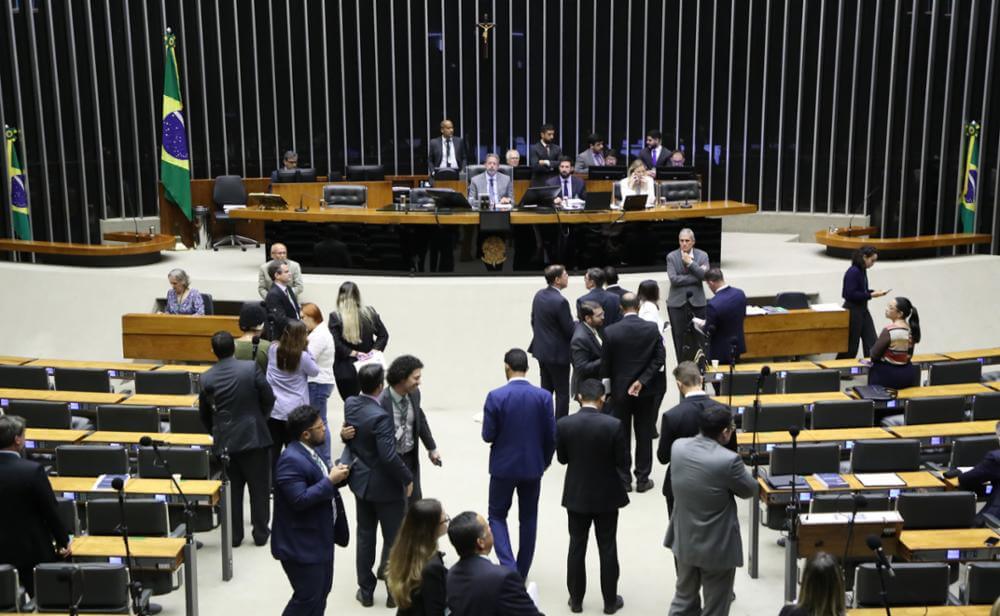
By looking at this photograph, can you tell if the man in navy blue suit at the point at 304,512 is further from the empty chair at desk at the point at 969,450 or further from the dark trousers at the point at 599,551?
the empty chair at desk at the point at 969,450

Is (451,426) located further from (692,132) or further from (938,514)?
(692,132)

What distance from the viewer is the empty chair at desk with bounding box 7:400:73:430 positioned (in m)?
7.93

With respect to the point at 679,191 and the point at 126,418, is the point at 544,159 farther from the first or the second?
the point at 126,418

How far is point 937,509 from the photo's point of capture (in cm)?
612

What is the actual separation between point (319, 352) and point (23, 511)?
9.15 feet

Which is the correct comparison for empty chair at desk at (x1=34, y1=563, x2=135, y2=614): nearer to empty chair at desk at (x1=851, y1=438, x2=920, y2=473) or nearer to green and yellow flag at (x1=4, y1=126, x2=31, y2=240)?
empty chair at desk at (x1=851, y1=438, x2=920, y2=473)

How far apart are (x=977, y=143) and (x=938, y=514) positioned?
9.99 meters

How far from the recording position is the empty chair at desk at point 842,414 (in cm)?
782

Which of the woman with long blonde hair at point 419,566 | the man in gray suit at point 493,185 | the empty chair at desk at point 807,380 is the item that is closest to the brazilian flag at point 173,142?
the man in gray suit at point 493,185

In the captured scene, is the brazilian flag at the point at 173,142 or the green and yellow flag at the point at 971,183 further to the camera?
the green and yellow flag at the point at 971,183

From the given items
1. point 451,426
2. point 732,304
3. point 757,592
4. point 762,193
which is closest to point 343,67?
A: point 762,193

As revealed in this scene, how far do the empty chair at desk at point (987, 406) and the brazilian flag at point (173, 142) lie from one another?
9917mm

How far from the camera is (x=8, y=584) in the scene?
16.8 ft

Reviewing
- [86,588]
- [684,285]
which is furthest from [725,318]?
[86,588]
